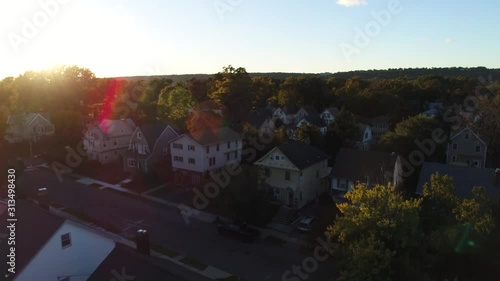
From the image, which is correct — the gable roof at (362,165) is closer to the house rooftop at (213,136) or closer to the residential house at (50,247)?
the house rooftop at (213,136)

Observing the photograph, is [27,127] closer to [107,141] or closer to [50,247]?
[107,141]

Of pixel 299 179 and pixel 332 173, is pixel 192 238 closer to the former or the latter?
pixel 299 179

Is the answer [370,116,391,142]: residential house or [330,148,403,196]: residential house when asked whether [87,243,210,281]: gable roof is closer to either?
[330,148,403,196]: residential house

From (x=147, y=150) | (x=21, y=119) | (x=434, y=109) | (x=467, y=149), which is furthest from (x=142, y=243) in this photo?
(x=434, y=109)

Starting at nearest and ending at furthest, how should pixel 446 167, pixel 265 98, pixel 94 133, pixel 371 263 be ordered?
pixel 371 263 → pixel 446 167 → pixel 94 133 → pixel 265 98

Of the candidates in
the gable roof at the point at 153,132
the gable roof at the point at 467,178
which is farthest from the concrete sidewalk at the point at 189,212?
the gable roof at the point at 467,178

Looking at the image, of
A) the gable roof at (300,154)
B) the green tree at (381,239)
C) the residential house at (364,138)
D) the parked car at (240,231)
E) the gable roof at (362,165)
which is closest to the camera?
the green tree at (381,239)

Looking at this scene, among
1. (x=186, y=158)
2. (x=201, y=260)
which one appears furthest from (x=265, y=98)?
(x=201, y=260)
